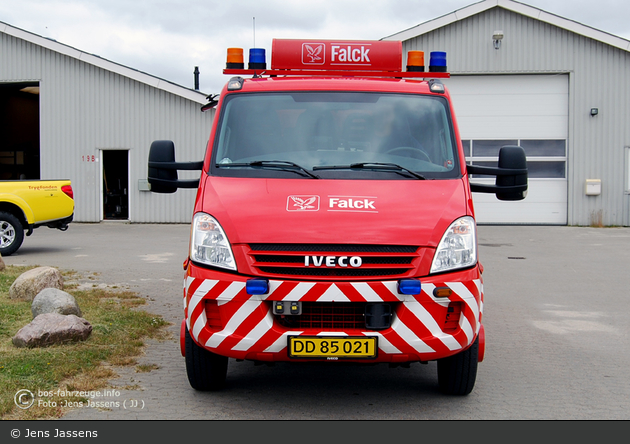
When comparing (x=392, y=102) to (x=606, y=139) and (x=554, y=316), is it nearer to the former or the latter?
(x=554, y=316)

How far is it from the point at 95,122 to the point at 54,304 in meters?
16.7

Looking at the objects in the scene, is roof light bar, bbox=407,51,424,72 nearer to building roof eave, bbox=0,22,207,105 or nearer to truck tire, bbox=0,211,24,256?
truck tire, bbox=0,211,24,256

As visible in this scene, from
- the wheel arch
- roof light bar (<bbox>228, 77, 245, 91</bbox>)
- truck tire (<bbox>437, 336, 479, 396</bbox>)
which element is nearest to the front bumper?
truck tire (<bbox>437, 336, 479, 396</bbox>)

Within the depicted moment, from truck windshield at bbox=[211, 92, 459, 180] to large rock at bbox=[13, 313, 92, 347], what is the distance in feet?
7.16

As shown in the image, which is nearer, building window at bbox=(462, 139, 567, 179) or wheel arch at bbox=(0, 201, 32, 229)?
wheel arch at bbox=(0, 201, 32, 229)

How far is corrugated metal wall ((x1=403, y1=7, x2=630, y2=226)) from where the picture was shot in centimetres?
2102

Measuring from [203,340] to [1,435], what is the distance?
1256 millimetres

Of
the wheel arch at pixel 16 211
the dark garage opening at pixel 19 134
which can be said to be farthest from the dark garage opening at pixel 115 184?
the wheel arch at pixel 16 211

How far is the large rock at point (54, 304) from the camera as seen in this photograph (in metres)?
6.95

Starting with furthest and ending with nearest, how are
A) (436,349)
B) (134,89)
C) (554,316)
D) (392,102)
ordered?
(134,89) → (554,316) → (392,102) → (436,349)

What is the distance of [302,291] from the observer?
4.34 meters

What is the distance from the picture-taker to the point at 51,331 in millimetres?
6113

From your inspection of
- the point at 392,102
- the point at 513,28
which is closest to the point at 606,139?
the point at 513,28

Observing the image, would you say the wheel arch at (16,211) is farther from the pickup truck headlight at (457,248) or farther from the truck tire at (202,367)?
the pickup truck headlight at (457,248)
